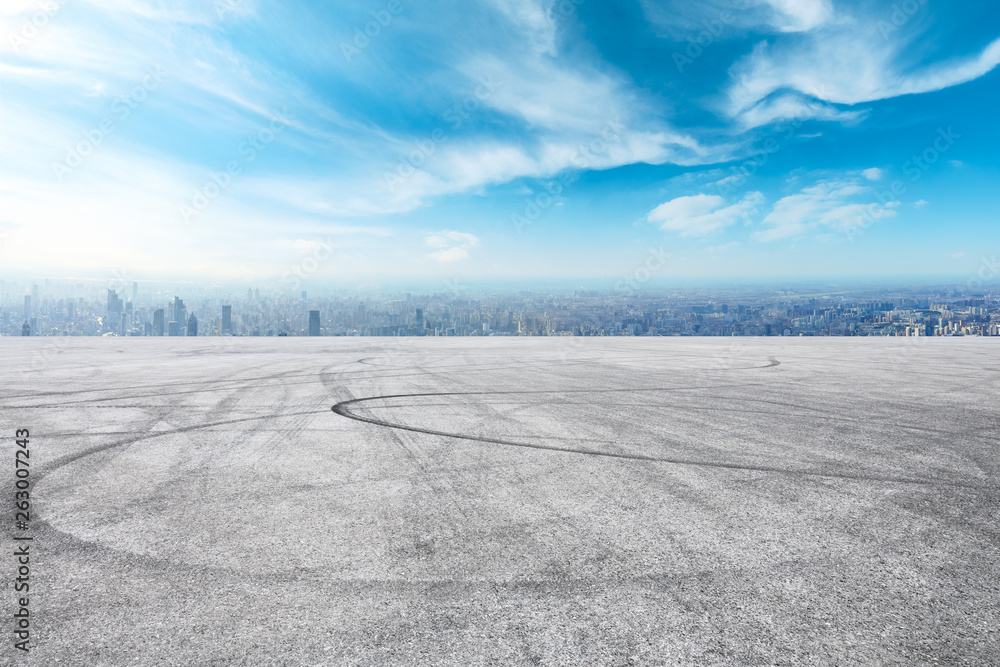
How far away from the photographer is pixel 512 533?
360 centimetres

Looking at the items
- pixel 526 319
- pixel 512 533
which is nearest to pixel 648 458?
pixel 512 533

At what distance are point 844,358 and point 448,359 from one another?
44.5 feet

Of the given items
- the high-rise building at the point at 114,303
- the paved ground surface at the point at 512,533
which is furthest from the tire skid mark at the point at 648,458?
the high-rise building at the point at 114,303

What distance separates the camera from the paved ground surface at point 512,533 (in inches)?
96.3

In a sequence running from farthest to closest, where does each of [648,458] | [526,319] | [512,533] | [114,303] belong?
[114,303]
[526,319]
[648,458]
[512,533]

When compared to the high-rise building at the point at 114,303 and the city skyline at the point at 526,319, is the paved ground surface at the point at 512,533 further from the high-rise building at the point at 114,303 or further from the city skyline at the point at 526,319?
the high-rise building at the point at 114,303

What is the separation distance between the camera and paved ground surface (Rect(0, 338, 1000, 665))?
8.02 feet

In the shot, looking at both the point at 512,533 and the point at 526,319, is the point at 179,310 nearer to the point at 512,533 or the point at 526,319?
the point at 526,319

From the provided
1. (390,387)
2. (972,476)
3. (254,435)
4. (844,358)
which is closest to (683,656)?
(972,476)

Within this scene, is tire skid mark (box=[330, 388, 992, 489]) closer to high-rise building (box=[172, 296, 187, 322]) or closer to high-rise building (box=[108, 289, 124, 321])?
high-rise building (box=[172, 296, 187, 322])

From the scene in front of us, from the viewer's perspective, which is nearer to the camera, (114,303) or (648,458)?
(648,458)

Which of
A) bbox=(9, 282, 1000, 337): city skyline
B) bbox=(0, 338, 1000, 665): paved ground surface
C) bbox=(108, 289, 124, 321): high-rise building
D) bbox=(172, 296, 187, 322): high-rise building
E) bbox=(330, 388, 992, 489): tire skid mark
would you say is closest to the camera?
bbox=(0, 338, 1000, 665): paved ground surface

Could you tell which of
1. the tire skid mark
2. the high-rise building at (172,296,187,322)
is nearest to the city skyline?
the high-rise building at (172,296,187,322)

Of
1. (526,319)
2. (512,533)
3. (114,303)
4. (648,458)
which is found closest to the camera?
(512,533)
